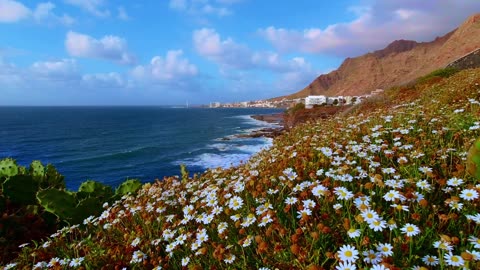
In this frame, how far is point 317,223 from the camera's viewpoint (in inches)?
115

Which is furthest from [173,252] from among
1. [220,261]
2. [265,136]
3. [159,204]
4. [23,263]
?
[265,136]

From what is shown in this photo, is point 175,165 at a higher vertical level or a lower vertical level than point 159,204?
lower

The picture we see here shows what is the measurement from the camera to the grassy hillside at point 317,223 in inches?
89.4

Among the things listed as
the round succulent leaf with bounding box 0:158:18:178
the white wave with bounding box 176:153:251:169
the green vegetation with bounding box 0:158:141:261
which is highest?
the round succulent leaf with bounding box 0:158:18:178

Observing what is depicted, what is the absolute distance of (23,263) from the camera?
3725 mm

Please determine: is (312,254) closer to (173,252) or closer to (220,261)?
(220,261)

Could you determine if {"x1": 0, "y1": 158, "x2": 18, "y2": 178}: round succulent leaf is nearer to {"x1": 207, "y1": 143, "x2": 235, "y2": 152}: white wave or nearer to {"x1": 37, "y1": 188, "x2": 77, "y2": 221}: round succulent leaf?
{"x1": 37, "y1": 188, "x2": 77, "y2": 221}: round succulent leaf

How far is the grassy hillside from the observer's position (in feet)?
7.45

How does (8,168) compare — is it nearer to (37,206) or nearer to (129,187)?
(37,206)

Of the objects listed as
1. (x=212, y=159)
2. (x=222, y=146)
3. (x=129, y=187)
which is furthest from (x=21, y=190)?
(x=222, y=146)

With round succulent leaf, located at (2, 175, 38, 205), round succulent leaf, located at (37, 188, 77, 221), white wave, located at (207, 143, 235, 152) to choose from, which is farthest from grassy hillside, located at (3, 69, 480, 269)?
white wave, located at (207, 143, 235, 152)

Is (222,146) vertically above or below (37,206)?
below

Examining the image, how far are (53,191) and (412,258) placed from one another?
582 centimetres

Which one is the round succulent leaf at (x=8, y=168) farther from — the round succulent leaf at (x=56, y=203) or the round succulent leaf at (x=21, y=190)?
the round succulent leaf at (x=56, y=203)
